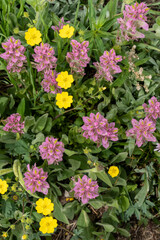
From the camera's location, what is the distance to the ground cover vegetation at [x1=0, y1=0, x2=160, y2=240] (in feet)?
7.36

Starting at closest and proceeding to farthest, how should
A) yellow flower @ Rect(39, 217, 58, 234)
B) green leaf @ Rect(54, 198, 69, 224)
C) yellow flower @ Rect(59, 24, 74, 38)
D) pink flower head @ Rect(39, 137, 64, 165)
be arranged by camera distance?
pink flower head @ Rect(39, 137, 64, 165), yellow flower @ Rect(39, 217, 58, 234), yellow flower @ Rect(59, 24, 74, 38), green leaf @ Rect(54, 198, 69, 224)

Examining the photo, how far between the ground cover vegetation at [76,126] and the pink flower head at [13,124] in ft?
0.04

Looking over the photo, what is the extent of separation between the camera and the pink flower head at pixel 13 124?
7.76ft

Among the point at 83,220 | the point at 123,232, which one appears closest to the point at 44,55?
the point at 83,220

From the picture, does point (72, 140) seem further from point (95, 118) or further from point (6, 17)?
point (6, 17)

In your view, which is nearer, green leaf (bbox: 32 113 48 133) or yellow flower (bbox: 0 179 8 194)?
yellow flower (bbox: 0 179 8 194)

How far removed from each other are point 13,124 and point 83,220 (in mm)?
1232

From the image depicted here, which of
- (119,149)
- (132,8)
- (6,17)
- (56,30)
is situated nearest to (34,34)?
(56,30)

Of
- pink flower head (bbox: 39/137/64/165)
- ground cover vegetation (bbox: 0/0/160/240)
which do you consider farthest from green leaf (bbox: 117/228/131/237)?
pink flower head (bbox: 39/137/64/165)

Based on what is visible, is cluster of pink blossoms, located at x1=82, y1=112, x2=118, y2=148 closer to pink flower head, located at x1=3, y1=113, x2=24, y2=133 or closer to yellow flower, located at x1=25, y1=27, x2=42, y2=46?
pink flower head, located at x1=3, y1=113, x2=24, y2=133

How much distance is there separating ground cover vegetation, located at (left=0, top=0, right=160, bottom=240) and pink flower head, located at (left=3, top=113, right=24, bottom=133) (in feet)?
0.04

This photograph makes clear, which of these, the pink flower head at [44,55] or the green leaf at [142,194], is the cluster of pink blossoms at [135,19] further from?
the green leaf at [142,194]

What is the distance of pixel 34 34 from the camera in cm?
233

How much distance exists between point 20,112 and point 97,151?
2.89ft
